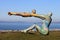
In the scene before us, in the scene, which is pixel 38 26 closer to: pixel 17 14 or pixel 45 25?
pixel 45 25

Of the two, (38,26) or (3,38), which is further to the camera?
(38,26)

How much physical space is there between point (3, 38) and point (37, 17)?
4.65ft

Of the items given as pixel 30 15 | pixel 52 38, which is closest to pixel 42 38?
pixel 52 38

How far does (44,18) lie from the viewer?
898cm

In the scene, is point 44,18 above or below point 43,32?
above

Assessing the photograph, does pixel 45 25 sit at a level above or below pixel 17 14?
below

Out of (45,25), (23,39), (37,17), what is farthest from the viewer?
(45,25)

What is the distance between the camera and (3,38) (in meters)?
8.30

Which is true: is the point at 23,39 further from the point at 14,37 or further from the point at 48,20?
the point at 48,20

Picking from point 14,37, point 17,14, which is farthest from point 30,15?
point 14,37

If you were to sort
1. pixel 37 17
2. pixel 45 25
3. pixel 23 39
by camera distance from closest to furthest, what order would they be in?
pixel 23 39 < pixel 37 17 < pixel 45 25

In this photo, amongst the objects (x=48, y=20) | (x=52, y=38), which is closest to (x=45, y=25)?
(x=48, y=20)

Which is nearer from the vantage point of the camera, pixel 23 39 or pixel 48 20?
pixel 23 39

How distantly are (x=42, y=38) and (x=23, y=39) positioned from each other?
2.42ft
